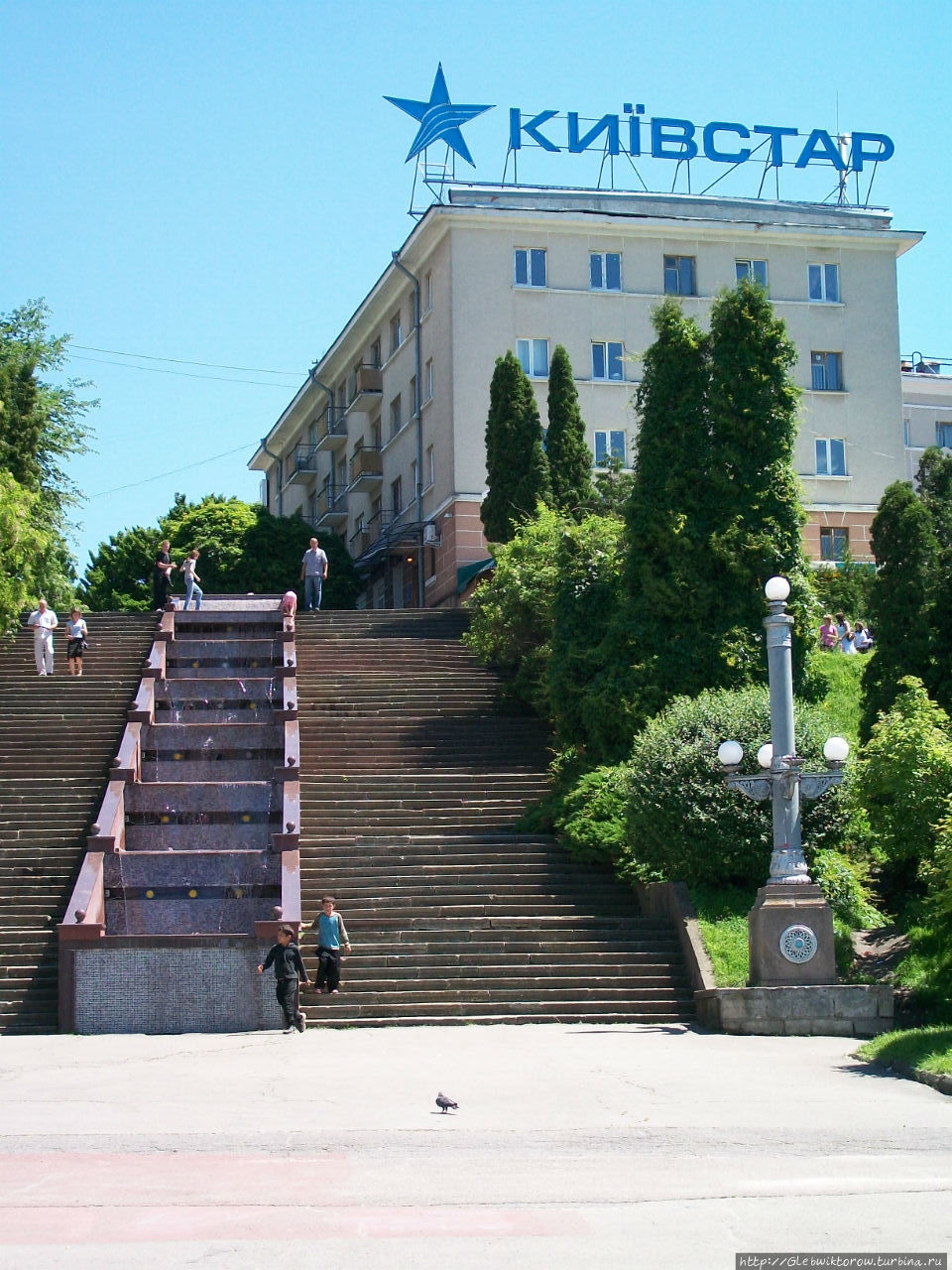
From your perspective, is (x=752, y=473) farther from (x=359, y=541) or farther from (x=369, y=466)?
(x=359, y=541)

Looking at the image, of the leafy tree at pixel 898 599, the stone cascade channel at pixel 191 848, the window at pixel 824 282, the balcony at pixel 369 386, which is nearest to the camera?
the stone cascade channel at pixel 191 848

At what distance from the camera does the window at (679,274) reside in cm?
4762

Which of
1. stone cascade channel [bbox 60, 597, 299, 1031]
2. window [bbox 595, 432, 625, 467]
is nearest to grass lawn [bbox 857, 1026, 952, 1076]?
stone cascade channel [bbox 60, 597, 299, 1031]

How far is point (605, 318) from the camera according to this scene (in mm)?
46938

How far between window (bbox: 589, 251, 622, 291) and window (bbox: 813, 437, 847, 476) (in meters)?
7.32

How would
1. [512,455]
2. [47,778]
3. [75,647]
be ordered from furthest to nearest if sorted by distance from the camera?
[512,455], [75,647], [47,778]

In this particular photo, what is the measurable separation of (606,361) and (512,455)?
7.31 metres

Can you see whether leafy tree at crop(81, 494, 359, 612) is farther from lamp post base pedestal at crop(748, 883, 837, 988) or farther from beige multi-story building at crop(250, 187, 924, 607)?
lamp post base pedestal at crop(748, 883, 837, 988)

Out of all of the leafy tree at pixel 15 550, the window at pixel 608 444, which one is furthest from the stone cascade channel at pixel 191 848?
the window at pixel 608 444

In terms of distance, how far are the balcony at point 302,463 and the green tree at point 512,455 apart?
20839mm

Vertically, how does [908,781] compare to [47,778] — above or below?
below

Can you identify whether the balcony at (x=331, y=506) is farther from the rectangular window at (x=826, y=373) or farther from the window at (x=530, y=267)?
the rectangular window at (x=826, y=373)

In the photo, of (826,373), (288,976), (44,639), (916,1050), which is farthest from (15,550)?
(826,373)

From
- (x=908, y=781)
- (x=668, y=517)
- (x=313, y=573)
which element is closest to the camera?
(x=908, y=781)
